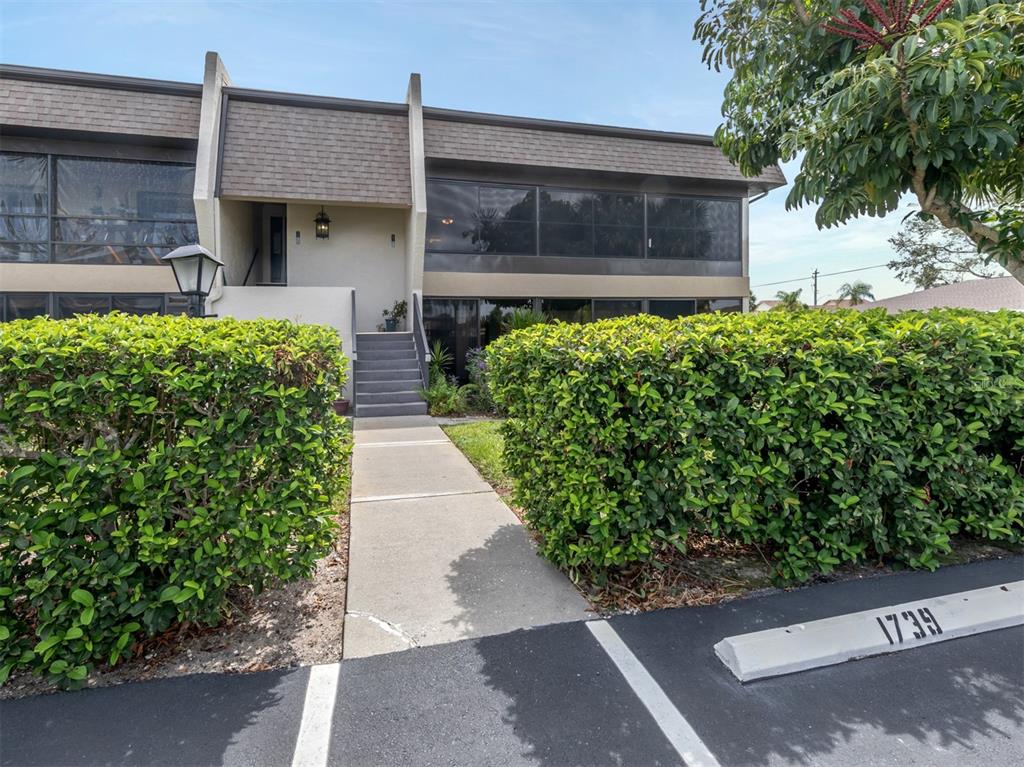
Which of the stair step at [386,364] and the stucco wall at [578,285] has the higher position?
the stucco wall at [578,285]

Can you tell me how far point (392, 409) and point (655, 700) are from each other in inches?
323

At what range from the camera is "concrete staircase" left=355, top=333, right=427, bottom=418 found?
9.84m

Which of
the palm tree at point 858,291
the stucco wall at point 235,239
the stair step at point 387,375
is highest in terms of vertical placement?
the palm tree at point 858,291

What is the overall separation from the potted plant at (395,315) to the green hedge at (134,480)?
32.2 feet

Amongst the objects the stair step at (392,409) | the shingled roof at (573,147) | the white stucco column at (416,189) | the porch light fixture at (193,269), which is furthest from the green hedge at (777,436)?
the shingled roof at (573,147)

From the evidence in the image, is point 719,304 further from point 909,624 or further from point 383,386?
point 909,624

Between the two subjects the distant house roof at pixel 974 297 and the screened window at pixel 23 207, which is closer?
the screened window at pixel 23 207

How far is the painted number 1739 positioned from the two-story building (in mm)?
8240

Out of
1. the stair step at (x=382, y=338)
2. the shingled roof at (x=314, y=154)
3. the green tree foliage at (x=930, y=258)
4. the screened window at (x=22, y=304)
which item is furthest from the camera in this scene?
the green tree foliage at (x=930, y=258)

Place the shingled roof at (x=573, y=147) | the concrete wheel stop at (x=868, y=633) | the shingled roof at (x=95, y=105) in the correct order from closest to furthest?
the concrete wheel stop at (x=868, y=633) → the shingled roof at (x=95, y=105) → the shingled roof at (x=573, y=147)

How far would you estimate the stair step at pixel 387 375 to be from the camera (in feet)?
34.1

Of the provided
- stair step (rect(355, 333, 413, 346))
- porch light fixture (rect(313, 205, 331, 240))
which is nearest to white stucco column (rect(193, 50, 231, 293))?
porch light fixture (rect(313, 205, 331, 240))

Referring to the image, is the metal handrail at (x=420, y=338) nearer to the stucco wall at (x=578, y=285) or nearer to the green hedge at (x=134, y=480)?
the stucco wall at (x=578, y=285)

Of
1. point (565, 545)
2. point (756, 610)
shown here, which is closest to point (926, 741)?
point (756, 610)
